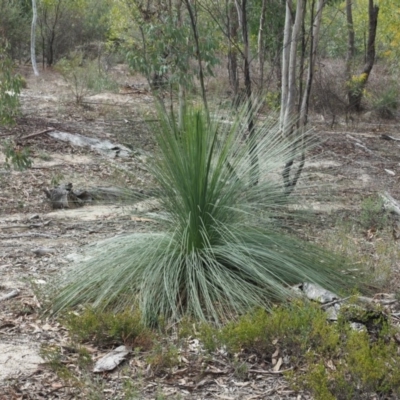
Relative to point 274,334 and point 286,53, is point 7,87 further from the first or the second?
point 274,334

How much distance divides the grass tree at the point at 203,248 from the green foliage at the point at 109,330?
223 mm

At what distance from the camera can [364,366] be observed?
2.83 m

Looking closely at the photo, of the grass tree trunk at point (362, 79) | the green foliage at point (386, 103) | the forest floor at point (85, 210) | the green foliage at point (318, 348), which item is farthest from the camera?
the green foliage at point (386, 103)

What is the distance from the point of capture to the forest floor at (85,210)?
314cm

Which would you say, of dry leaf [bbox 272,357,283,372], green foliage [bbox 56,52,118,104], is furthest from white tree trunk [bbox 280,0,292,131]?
green foliage [bbox 56,52,118,104]

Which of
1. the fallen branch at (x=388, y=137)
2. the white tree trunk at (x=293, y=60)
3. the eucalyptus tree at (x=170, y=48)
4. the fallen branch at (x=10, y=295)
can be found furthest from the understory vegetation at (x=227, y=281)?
the fallen branch at (x=388, y=137)

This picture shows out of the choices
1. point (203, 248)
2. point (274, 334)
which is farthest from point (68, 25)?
point (274, 334)

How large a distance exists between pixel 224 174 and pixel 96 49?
20389 mm

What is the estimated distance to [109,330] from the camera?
3533 millimetres

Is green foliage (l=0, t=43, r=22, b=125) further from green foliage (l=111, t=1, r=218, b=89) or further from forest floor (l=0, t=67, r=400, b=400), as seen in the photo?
green foliage (l=111, t=1, r=218, b=89)

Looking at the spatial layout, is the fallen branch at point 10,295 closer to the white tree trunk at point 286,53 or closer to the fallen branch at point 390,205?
the white tree trunk at point 286,53

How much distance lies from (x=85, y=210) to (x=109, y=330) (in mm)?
3957

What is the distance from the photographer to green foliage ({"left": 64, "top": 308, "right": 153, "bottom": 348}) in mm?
3510

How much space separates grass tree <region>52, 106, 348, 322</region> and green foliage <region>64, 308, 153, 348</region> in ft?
0.73
